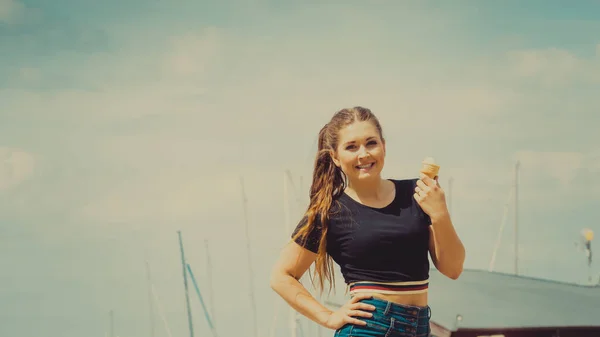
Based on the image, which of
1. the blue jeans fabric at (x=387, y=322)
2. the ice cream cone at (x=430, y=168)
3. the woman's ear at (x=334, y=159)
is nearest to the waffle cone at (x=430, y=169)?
the ice cream cone at (x=430, y=168)

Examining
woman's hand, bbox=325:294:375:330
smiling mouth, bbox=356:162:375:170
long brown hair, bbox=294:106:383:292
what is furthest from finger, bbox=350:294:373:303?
smiling mouth, bbox=356:162:375:170

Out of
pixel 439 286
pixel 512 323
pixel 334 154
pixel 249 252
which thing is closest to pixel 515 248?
pixel 249 252

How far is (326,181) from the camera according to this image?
3.29 meters

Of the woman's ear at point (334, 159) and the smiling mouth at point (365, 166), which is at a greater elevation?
the woman's ear at point (334, 159)

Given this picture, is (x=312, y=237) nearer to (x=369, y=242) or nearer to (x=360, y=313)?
(x=369, y=242)

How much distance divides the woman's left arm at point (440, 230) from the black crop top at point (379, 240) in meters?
0.05

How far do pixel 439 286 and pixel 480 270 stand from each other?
2.21 meters

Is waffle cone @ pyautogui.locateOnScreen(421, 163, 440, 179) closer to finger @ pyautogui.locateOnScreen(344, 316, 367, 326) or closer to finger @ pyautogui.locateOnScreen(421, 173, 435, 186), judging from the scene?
finger @ pyautogui.locateOnScreen(421, 173, 435, 186)

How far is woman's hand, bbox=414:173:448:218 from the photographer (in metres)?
2.96

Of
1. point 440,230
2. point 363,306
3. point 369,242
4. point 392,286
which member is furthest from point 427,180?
point 363,306

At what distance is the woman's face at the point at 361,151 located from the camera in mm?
3102

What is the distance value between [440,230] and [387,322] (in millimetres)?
403

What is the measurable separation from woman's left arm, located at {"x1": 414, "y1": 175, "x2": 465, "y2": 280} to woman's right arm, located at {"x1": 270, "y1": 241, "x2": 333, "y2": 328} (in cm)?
48

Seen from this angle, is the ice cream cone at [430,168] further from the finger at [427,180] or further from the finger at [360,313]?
the finger at [360,313]
